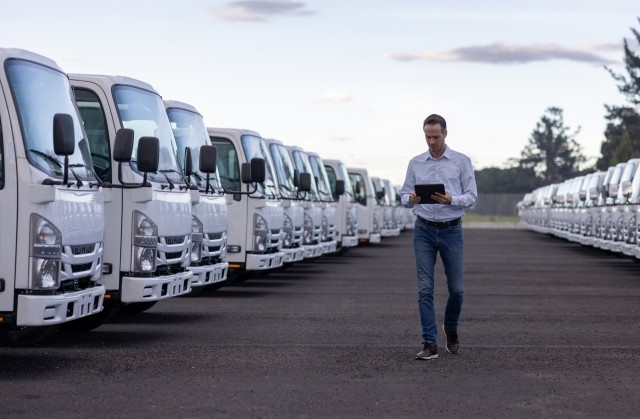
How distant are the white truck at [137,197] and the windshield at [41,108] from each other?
3.34 feet

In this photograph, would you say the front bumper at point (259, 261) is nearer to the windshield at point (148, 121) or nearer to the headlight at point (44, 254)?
the windshield at point (148, 121)

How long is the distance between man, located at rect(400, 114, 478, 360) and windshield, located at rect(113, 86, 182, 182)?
286cm

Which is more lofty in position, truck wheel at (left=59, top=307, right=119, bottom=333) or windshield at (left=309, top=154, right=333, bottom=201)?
windshield at (left=309, top=154, right=333, bottom=201)

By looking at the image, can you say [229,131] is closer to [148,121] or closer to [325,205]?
[148,121]

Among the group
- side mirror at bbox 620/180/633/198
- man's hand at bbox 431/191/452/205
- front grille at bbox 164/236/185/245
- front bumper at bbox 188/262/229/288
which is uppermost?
side mirror at bbox 620/180/633/198

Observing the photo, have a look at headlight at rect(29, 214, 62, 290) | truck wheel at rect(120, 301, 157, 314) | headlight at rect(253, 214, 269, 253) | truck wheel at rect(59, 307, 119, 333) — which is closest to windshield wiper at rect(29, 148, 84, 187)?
headlight at rect(29, 214, 62, 290)

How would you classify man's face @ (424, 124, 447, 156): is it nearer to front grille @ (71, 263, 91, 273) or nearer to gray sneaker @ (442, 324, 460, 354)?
gray sneaker @ (442, 324, 460, 354)

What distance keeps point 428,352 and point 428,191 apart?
1345 millimetres

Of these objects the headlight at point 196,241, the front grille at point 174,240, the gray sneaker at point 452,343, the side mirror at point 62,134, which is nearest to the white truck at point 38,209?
the side mirror at point 62,134

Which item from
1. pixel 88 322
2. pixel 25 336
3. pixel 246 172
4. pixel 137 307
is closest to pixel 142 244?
pixel 88 322

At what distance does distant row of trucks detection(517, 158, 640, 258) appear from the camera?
2827cm

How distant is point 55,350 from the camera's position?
42.3 feet

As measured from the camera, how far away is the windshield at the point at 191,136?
17344 millimetres

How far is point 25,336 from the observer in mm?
12156
